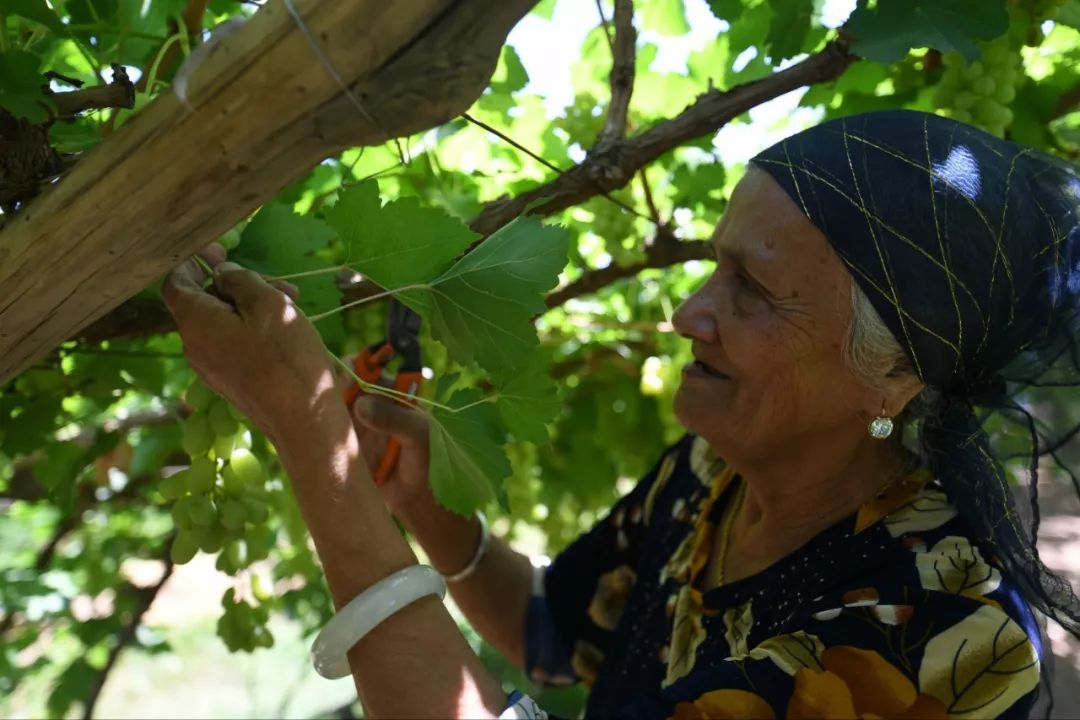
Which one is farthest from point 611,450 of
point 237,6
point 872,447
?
point 237,6

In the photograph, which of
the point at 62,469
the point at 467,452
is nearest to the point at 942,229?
the point at 467,452

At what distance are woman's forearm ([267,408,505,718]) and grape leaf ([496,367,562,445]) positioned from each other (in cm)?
29

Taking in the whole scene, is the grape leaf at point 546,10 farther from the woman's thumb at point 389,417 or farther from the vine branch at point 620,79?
the woman's thumb at point 389,417

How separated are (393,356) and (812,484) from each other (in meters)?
0.69

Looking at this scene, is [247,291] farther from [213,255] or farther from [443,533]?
[443,533]

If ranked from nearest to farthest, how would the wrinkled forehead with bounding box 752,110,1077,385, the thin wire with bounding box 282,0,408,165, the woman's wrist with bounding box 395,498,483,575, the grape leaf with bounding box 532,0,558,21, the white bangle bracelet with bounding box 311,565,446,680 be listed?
1. the thin wire with bounding box 282,0,408,165
2. the white bangle bracelet with bounding box 311,565,446,680
3. the wrinkled forehead with bounding box 752,110,1077,385
4. the woman's wrist with bounding box 395,498,483,575
5. the grape leaf with bounding box 532,0,558,21

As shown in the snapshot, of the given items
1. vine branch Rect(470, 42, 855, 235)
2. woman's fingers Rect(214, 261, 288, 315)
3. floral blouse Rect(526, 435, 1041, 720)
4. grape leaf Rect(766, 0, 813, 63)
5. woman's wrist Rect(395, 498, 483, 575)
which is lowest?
floral blouse Rect(526, 435, 1041, 720)

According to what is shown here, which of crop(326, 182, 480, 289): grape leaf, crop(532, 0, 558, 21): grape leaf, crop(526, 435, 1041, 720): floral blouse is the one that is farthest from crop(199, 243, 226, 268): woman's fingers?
crop(532, 0, 558, 21): grape leaf

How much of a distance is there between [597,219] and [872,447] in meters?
0.89

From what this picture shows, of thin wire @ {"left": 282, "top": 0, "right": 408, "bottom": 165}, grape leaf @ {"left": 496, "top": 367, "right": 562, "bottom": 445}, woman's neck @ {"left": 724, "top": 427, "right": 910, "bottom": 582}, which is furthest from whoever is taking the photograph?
woman's neck @ {"left": 724, "top": 427, "right": 910, "bottom": 582}

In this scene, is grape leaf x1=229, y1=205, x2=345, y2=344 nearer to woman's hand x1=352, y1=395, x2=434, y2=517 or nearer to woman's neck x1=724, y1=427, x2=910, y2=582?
woman's hand x1=352, y1=395, x2=434, y2=517

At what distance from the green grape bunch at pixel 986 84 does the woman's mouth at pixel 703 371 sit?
63 cm

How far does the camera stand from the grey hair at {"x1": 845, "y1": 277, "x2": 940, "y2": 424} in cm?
144

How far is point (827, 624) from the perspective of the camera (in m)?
1.33
